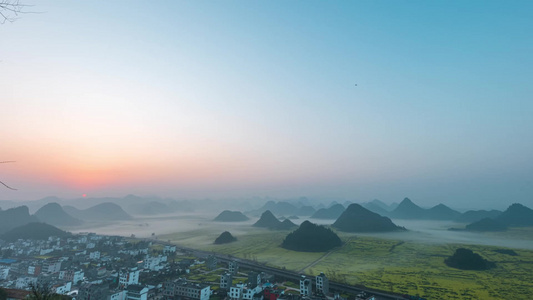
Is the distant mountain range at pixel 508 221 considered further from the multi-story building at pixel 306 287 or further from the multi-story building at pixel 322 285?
the multi-story building at pixel 306 287

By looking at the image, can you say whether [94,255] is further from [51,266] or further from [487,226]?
[487,226]

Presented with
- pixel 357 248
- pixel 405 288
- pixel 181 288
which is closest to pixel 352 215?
pixel 357 248

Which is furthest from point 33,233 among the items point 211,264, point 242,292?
point 242,292

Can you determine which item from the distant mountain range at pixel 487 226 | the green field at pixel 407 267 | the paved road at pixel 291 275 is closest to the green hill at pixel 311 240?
Result: the green field at pixel 407 267

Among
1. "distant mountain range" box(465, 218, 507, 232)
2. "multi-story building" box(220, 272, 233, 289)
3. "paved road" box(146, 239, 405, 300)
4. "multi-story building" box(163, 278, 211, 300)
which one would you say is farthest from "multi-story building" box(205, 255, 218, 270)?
"distant mountain range" box(465, 218, 507, 232)

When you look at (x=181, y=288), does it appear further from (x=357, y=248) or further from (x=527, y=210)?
(x=527, y=210)

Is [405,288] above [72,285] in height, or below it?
above

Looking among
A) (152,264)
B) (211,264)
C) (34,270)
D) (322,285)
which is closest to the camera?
(322,285)

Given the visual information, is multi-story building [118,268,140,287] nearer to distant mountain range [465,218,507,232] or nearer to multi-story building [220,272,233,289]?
multi-story building [220,272,233,289]
